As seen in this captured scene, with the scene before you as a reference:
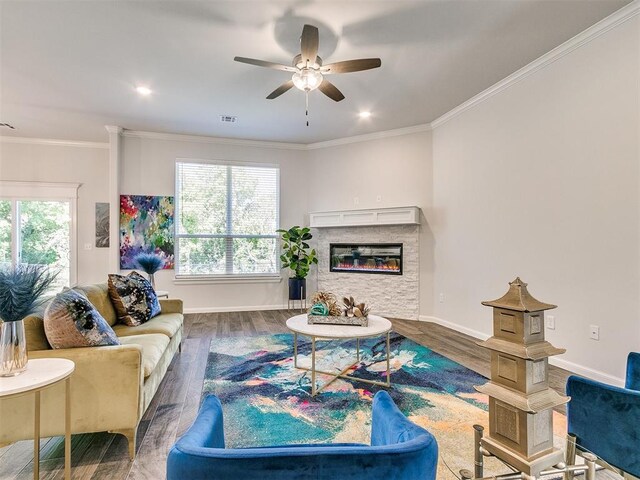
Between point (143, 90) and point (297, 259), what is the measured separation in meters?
3.25

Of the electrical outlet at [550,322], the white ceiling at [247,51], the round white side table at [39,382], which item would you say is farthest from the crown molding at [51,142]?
the electrical outlet at [550,322]

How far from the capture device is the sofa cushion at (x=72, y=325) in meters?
1.84

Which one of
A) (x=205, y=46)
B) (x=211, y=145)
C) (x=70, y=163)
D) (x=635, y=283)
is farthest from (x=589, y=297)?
(x=70, y=163)

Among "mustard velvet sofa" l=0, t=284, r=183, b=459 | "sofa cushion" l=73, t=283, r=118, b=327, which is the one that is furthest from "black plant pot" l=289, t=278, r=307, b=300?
"mustard velvet sofa" l=0, t=284, r=183, b=459

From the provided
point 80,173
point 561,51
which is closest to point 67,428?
point 561,51

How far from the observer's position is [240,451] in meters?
0.68

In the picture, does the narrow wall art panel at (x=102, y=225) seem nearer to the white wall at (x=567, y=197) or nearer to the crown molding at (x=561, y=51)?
the white wall at (x=567, y=197)

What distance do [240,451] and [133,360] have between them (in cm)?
147

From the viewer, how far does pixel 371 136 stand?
564 cm

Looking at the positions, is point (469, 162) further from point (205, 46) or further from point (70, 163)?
point (70, 163)

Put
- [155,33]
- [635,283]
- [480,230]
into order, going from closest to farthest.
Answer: [635,283], [155,33], [480,230]

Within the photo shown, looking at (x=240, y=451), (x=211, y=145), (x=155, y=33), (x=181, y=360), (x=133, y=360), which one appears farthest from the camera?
(x=211, y=145)

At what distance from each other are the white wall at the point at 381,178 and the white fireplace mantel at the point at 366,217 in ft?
0.75

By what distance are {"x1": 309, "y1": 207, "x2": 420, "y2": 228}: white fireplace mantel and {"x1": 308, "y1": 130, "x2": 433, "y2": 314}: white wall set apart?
0.23 metres
